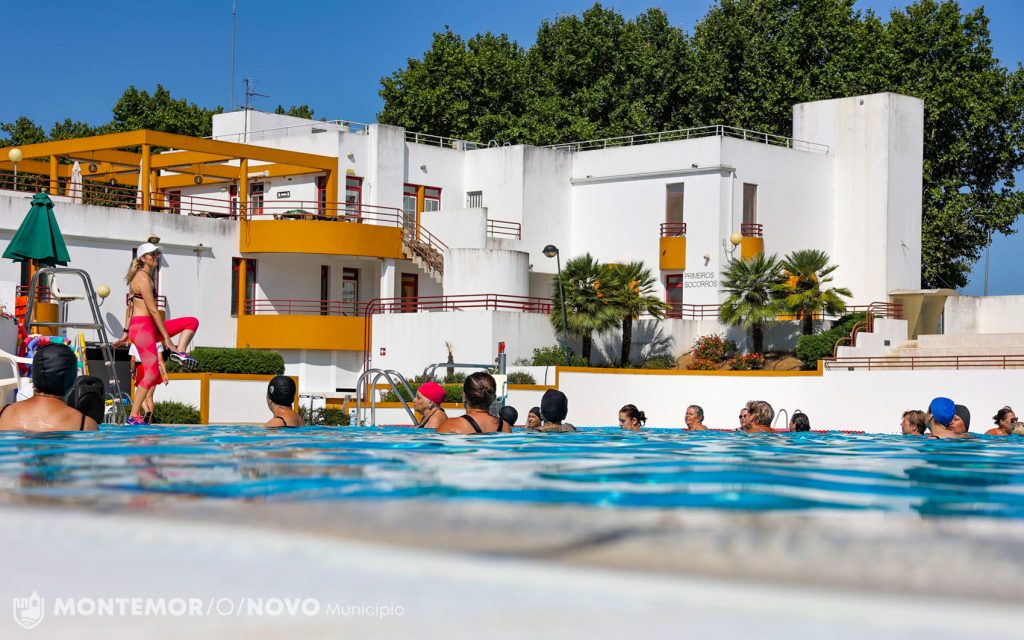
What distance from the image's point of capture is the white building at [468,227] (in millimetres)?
37500

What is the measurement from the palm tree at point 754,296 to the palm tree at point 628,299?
2.01 meters

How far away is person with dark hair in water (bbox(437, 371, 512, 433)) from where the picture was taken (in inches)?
446

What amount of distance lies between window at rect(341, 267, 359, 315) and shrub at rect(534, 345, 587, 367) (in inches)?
336

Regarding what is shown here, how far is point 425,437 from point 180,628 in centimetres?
725

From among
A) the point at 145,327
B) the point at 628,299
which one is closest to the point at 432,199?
the point at 628,299

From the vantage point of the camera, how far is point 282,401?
12.3 metres

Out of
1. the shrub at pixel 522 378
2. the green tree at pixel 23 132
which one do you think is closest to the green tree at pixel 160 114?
the green tree at pixel 23 132

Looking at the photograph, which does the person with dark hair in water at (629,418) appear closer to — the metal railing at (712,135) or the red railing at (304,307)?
the metal railing at (712,135)

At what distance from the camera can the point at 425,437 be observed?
1092cm

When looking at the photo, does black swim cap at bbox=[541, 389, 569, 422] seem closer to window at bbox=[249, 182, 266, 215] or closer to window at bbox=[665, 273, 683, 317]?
window at bbox=[665, 273, 683, 317]

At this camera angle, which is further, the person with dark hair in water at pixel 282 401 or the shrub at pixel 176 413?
the shrub at pixel 176 413

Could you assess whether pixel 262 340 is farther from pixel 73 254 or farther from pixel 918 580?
pixel 918 580

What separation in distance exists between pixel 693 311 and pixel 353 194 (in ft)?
38.4

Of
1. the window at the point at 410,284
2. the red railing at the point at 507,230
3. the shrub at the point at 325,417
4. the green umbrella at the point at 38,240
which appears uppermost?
the red railing at the point at 507,230
